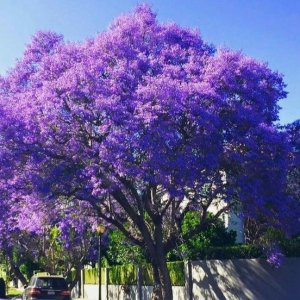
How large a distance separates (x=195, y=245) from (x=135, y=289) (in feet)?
18.2

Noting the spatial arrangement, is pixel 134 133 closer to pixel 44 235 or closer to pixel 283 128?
pixel 283 128

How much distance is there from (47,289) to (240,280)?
734 centimetres

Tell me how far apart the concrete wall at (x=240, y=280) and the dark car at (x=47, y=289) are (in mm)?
5241

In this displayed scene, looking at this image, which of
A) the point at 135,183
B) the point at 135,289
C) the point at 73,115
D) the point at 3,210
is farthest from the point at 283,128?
the point at 135,289

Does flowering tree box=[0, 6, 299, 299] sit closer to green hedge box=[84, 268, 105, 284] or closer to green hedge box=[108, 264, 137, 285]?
green hedge box=[108, 264, 137, 285]

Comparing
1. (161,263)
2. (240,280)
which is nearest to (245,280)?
(240,280)

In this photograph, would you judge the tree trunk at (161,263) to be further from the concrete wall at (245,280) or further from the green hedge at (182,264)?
the green hedge at (182,264)

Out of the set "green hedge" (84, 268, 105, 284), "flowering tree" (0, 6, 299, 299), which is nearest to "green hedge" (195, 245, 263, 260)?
"flowering tree" (0, 6, 299, 299)

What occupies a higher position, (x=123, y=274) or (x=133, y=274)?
(x=123, y=274)

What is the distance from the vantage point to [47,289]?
22.1 meters

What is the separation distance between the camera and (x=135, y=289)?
29.4m

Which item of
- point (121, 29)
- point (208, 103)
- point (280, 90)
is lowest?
point (208, 103)

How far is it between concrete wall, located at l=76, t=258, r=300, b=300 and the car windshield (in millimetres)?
5304

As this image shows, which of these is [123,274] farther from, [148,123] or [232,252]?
[148,123]
